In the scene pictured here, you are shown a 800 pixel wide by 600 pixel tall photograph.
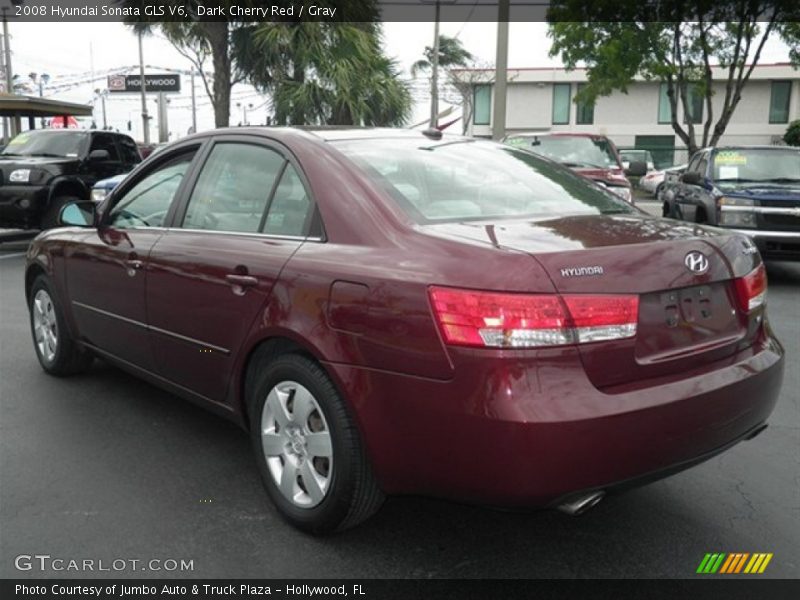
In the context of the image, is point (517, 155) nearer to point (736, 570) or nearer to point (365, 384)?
point (365, 384)

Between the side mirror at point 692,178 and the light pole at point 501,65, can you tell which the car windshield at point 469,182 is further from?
the light pole at point 501,65

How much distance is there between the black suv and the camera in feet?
37.3

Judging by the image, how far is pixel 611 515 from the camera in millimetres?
3254

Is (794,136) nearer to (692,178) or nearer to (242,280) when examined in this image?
(692,178)

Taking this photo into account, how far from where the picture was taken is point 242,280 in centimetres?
320

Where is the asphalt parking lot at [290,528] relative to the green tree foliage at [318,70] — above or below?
below

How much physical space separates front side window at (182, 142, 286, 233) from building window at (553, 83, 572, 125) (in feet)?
127

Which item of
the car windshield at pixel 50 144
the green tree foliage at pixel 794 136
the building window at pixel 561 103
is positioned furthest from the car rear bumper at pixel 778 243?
the building window at pixel 561 103

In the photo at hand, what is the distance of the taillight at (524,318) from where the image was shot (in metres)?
2.38

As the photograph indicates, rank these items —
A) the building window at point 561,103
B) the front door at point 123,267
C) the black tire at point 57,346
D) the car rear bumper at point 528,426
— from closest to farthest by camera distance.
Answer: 1. the car rear bumper at point 528,426
2. the front door at point 123,267
3. the black tire at point 57,346
4. the building window at point 561,103

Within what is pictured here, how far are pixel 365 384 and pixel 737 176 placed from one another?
26.8ft

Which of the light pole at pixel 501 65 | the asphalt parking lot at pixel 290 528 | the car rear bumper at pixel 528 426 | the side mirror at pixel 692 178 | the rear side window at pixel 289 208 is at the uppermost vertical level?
the light pole at pixel 501 65

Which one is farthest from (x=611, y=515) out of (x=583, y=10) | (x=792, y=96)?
(x=792, y=96)

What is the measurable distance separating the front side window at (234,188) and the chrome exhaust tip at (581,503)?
1738mm
